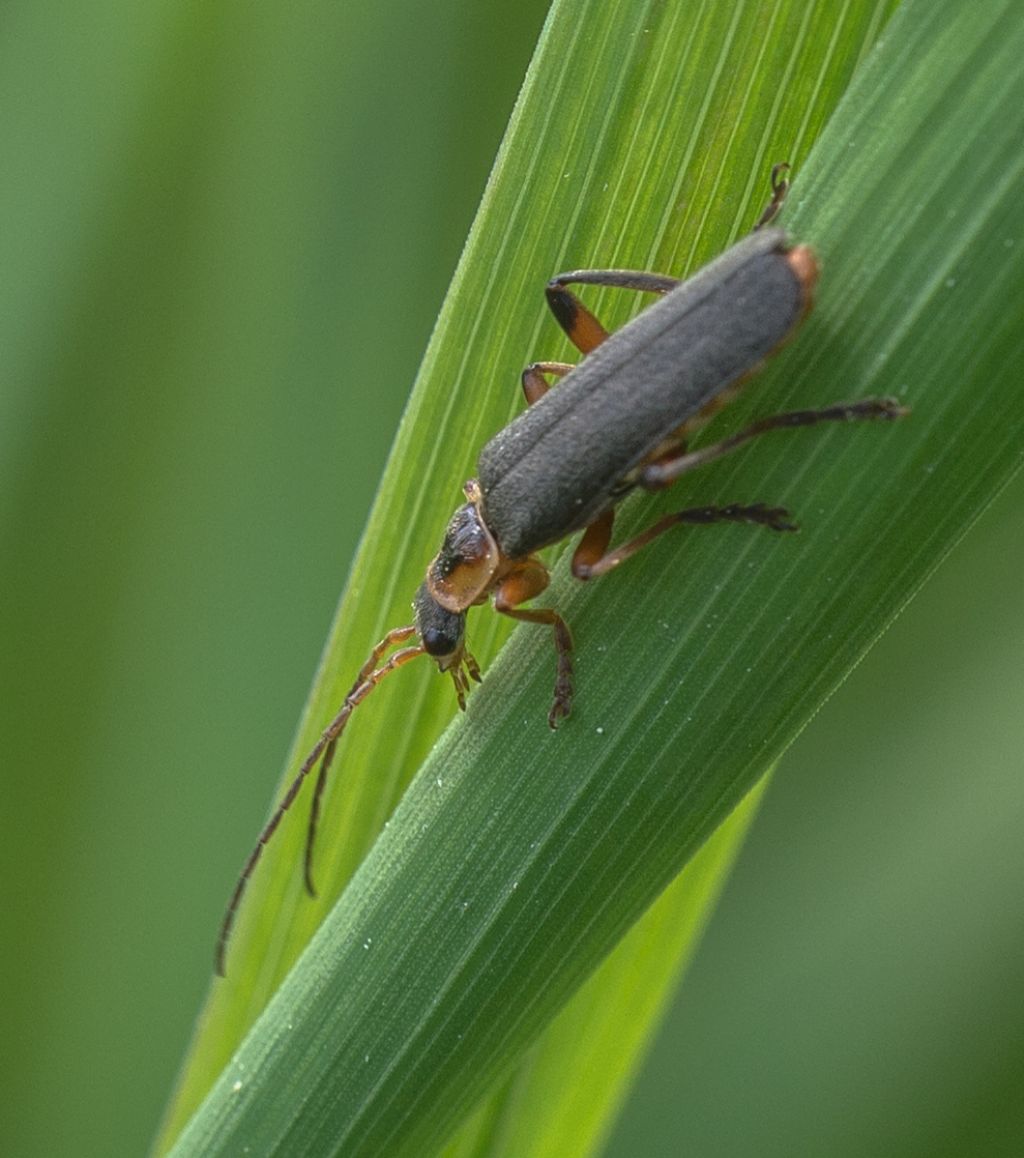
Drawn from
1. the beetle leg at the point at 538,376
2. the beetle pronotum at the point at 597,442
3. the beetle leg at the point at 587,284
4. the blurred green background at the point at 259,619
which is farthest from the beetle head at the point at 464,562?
the blurred green background at the point at 259,619

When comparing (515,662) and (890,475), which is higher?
(890,475)

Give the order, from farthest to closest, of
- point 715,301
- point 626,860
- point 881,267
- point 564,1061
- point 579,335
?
point 564,1061 < point 579,335 < point 715,301 < point 626,860 < point 881,267

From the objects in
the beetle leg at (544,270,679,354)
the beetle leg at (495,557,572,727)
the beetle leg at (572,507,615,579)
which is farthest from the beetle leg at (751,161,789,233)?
the beetle leg at (495,557,572,727)

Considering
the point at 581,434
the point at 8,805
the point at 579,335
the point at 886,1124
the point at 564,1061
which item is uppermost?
the point at 579,335

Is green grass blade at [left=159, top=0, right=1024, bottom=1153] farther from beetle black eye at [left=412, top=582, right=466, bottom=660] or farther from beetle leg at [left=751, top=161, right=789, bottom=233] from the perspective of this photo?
beetle black eye at [left=412, top=582, right=466, bottom=660]

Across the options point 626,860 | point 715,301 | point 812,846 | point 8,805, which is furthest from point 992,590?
point 8,805

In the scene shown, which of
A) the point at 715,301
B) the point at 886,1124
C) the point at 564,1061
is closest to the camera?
the point at 715,301

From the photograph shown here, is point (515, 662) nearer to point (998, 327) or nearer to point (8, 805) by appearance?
point (998, 327)

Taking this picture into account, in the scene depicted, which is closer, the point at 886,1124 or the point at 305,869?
the point at 305,869

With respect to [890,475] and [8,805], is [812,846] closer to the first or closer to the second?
[890,475]
